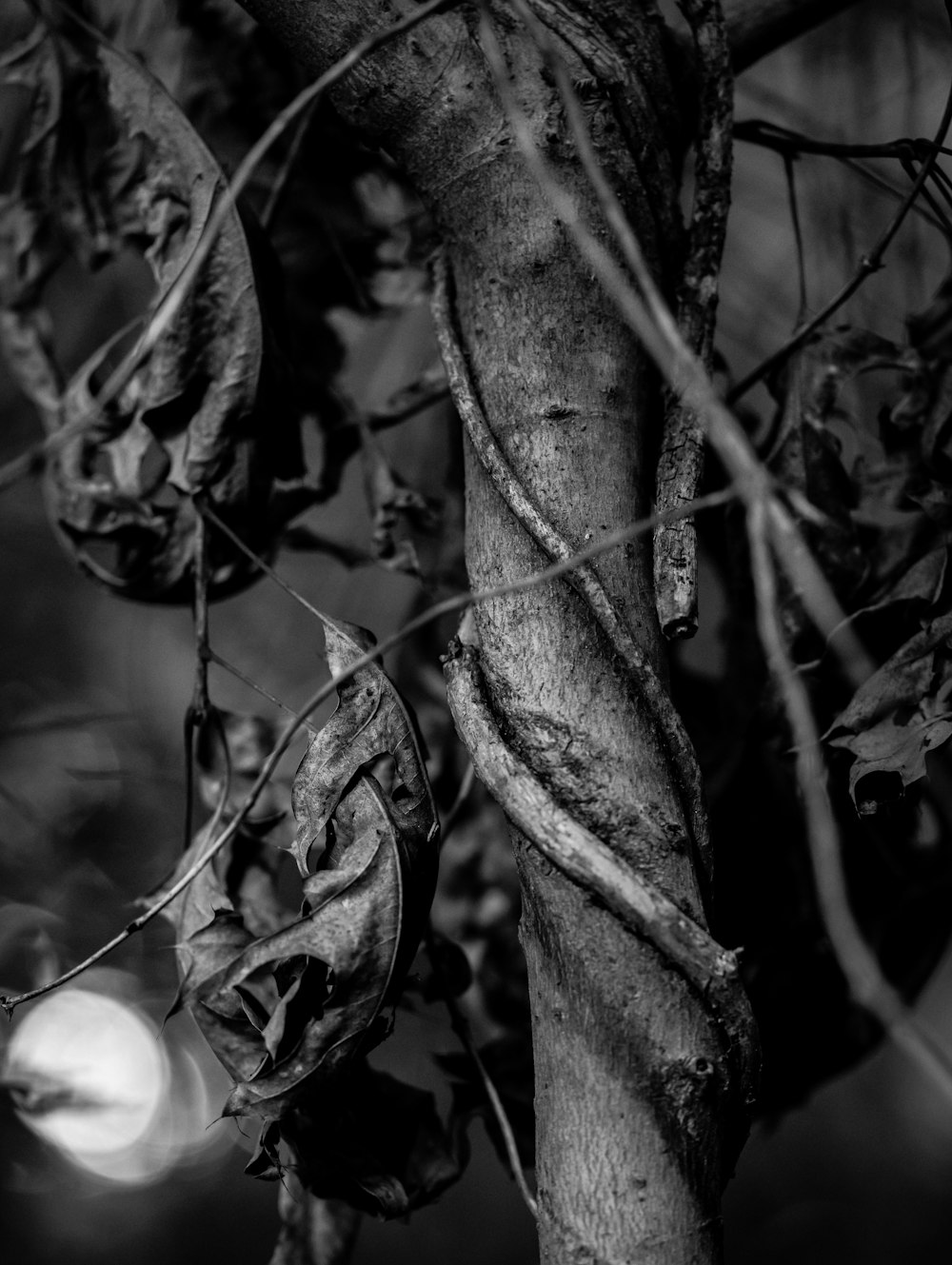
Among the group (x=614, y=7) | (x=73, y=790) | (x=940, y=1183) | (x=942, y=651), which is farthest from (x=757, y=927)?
(x=940, y=1183)

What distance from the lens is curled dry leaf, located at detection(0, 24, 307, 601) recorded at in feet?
1.89

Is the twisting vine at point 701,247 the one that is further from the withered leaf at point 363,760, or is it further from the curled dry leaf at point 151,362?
the curled dry leaf at point 151,362

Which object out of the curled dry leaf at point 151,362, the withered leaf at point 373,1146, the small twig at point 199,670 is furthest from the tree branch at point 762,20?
the withered leaf at point 373,1146

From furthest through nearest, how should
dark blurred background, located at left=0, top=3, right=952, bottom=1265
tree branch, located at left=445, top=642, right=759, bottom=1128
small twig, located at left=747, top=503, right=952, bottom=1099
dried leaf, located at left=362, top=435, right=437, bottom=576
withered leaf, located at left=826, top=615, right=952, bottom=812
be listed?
1. dark blurred background, located at left=0, top=3, right=952, bottom=1265
2. dried leaf, located at left=362, top=435, right=437, bottom=576
3. withered leaf, located at left=826, top=615, right=952, bottom=812
4. tree branch, located at left=445, top=642, right=759, bottom=1128
5. small twig, located at left=747, top=503, right=952, bottom=1099

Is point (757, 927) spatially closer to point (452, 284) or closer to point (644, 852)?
point (644, 852)

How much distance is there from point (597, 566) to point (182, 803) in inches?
36.8

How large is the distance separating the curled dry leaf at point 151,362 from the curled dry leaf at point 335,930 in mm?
142

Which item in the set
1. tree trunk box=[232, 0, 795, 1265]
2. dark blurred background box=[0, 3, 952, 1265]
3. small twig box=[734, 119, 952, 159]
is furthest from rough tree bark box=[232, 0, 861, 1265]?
dark blurred background box=[0, 3, 952, 1265]

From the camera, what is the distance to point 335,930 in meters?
0.42

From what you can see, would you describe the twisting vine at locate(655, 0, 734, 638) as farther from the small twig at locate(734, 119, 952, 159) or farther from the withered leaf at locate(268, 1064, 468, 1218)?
the withered leaf at locate(268, 1064, 468, 1218)

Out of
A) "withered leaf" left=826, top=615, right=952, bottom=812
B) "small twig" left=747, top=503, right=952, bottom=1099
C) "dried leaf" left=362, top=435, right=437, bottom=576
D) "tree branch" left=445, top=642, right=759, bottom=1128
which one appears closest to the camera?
"small twig" left=747, top=503, right=952, bottom=1099

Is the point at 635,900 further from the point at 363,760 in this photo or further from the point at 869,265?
the point at 869,265

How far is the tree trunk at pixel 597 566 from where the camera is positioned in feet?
1.22

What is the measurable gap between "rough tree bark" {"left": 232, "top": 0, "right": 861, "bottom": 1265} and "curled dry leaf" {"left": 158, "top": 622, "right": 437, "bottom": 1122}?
6 centimetres
